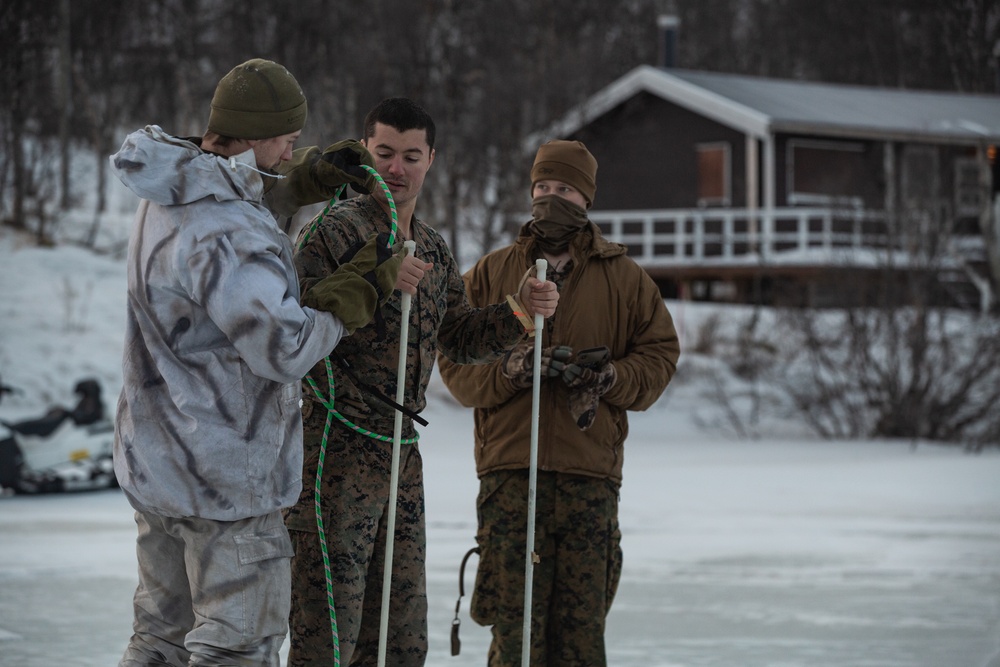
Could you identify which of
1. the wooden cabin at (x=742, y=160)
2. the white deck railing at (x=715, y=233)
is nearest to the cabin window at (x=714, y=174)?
the wooden cabin at (x=742, y=160)

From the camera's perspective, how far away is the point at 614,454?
433 centimetres

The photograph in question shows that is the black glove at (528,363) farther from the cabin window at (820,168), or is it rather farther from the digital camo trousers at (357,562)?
the cabin window at (820,168)

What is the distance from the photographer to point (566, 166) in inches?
175

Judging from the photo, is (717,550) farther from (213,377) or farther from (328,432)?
(213,377)

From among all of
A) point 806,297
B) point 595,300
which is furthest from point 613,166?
point 595,300

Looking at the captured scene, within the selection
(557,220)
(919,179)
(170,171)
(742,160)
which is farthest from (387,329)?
(742,160)

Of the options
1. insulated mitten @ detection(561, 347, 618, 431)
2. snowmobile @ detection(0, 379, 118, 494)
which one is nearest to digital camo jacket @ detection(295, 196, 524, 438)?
insulated mitten @ detection(561, 347, 618, 431)

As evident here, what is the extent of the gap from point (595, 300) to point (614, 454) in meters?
0.52

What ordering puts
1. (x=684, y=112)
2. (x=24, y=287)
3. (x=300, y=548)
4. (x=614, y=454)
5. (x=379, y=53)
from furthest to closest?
(x=684, y=112) → (x=379, y=53) → (x=24, y=287) → (x=614, y=454) → (x=300, y=548)

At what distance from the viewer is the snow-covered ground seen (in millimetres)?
5742

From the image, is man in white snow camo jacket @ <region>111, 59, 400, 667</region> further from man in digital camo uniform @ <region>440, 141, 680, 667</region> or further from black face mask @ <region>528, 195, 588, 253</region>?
black face mask @ <region>528, 195, 588, 253</region>

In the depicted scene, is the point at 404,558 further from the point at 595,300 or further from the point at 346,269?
the point at 595,300

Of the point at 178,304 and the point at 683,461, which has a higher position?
the point at 178,304

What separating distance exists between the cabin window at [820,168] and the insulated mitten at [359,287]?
23151mm
